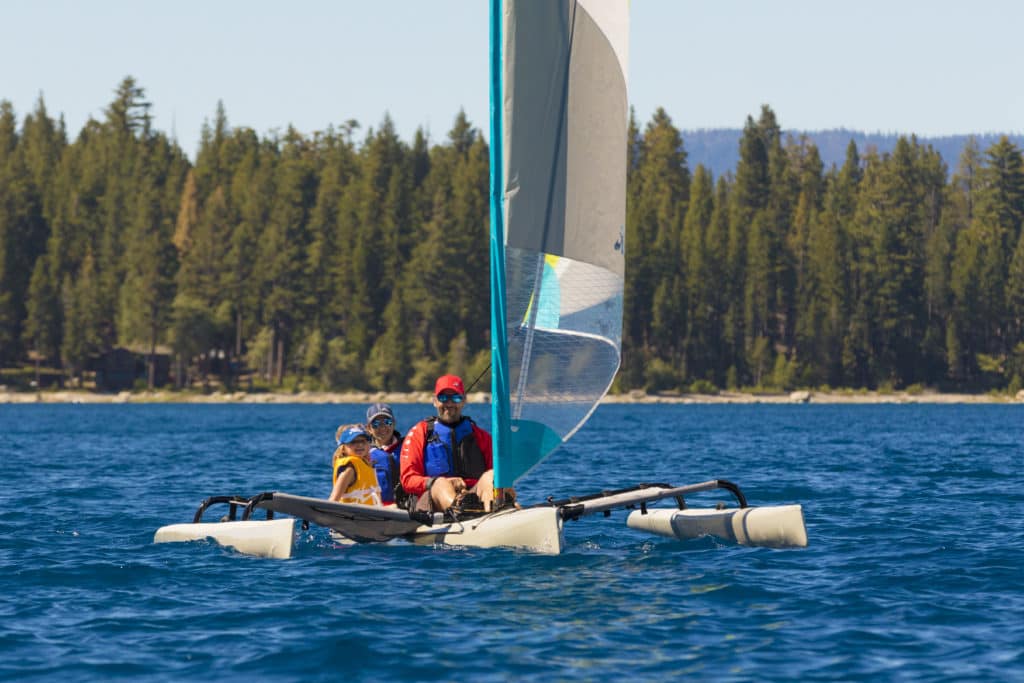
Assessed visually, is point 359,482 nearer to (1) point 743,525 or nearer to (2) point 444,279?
(1) point 743,525

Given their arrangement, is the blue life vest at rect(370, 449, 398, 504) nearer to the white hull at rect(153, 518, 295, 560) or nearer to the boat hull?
the boat hull

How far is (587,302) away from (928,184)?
15253 cm

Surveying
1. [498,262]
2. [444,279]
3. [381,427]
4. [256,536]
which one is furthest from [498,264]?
[444,279]

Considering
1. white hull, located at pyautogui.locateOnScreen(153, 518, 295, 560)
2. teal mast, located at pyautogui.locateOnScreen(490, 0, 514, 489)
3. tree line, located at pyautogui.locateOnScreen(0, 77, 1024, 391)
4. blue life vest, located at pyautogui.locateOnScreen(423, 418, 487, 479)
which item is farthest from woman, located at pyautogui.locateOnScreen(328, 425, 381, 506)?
tree line, located at pyautogui.locateOnScreen(0, 77, 1024, 391)

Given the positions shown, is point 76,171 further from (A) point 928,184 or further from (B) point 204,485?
(B) point 204,485

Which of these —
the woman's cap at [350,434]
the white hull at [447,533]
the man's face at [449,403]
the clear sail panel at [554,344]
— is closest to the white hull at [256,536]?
the white hull at [447,533]

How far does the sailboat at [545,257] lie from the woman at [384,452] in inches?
52.6

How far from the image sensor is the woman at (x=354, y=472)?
702 inches

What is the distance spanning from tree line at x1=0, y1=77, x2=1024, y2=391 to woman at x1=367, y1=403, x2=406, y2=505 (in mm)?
111992

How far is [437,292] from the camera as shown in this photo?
143 m

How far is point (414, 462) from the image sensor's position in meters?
17.7

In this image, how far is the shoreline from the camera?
124m

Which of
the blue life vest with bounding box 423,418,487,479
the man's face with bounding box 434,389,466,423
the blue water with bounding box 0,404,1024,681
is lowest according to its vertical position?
the blue water with bounding box 0,404,1024,681

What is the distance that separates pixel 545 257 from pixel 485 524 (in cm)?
318
